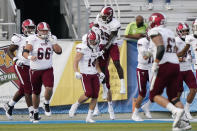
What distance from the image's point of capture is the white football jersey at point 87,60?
13617mm

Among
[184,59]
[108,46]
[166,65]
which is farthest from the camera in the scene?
[108,46]

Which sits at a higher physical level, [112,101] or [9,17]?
[9,17]

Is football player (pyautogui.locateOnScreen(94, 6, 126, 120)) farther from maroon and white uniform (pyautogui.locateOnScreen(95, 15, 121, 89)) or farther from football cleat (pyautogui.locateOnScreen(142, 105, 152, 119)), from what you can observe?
football cleat (pyautogui.locateOnScreen(142, 105, 152, 119))

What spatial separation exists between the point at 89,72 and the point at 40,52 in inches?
43.3

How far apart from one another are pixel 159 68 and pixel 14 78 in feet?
18.9

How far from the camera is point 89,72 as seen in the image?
13594 mm

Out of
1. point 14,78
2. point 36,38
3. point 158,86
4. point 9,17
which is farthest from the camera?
point 9,17

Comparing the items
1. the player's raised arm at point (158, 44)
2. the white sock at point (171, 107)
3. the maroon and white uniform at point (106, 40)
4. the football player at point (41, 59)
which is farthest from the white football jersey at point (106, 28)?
the white sock at point (171, 107)

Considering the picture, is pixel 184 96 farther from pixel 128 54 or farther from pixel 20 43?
pixel 20 43

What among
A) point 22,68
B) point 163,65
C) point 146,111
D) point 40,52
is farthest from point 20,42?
point 163,65

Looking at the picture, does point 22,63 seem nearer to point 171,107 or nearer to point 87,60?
point 87,60

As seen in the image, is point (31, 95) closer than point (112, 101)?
Yes

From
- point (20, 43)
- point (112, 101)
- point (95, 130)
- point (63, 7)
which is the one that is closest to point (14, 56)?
point (20, 43)

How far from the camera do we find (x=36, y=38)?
13.8m
